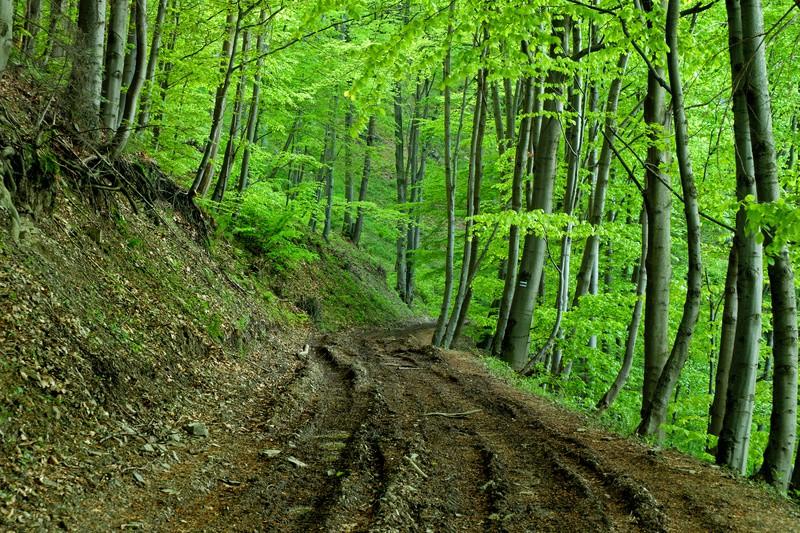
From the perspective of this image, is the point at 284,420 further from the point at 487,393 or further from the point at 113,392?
the point at 487,393

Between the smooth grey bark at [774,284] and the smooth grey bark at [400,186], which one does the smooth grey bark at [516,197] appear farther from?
the smooth grey bark at [400,186]

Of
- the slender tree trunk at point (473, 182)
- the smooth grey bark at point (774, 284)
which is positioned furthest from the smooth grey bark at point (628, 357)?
the slender tree trunk at point (473, 182)

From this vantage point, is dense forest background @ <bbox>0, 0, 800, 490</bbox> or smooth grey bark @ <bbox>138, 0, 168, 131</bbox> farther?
smooth grey bark @ <bbox>138, 0, 168, 131</bbox>

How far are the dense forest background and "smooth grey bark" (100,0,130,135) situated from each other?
32 mm

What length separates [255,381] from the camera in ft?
27.4

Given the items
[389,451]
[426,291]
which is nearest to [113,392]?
[389,451]

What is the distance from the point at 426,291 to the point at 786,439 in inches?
1207

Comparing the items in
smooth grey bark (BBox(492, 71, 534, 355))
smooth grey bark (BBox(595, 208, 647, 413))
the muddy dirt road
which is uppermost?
smooth grey bark (BBox(492, 71, 534, 355))

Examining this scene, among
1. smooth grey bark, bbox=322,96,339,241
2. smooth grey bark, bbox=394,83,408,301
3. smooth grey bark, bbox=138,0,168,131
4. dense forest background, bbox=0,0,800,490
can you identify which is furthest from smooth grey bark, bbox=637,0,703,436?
smooth grey bark, bbox=394,83,408,301

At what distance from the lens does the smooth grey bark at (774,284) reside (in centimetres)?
546

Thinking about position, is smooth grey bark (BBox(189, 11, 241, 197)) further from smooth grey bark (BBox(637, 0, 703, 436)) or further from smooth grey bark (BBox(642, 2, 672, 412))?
A: smooth grey bark (BBox(637, 0, 703, 436))

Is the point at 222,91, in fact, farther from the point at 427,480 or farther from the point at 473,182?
the point at 427,480

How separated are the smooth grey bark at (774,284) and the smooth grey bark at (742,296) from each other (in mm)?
116

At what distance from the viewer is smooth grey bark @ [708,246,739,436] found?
7.52 m
